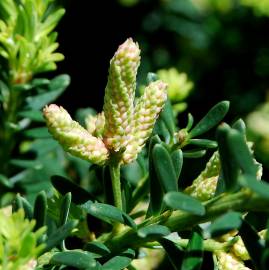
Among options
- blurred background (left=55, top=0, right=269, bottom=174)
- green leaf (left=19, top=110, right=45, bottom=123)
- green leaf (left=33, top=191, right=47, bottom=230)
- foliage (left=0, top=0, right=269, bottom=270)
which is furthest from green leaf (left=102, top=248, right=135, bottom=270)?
blurred background (left=55, top=0, right=269, bottom=174)

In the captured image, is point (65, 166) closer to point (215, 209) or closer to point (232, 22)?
point (215, 209)

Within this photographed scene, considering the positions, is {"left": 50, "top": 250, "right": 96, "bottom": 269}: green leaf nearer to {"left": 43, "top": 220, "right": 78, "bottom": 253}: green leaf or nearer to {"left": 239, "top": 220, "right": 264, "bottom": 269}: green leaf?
{"left": 43, "top": 220, "right": 78, "bottom": 253}: green leaf

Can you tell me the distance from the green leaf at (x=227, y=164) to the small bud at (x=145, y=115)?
0.17 meters

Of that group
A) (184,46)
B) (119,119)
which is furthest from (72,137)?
(184,46)

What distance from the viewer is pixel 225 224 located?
66 cm

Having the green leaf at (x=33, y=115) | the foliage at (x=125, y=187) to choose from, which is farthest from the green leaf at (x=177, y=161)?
the green leaf at (x=33, y=115)

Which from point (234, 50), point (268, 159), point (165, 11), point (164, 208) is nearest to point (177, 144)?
point (164, 208)

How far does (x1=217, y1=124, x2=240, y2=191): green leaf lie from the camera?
2.30 ft

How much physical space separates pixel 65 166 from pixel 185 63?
93 cm

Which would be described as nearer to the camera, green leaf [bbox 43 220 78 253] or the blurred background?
green leaf [bbox 43 220 78 253]

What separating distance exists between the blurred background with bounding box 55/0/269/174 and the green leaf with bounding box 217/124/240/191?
4.49ft

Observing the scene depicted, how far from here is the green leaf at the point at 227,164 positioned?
70cm

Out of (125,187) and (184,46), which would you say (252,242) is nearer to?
(125,187)

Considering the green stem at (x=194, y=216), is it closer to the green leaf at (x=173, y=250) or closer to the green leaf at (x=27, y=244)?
the green leaf at (x=173, y=250)
